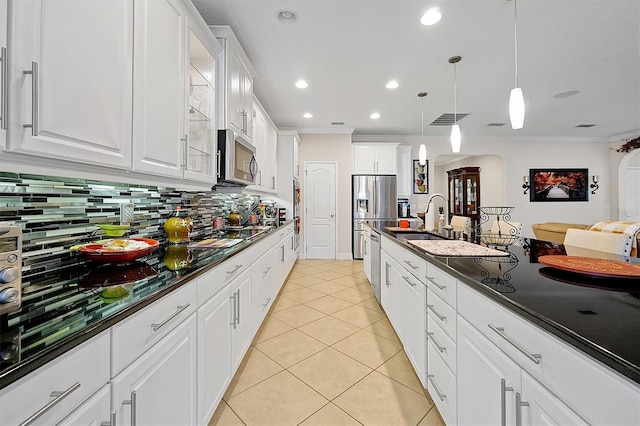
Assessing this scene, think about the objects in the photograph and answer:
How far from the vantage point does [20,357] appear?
538mm

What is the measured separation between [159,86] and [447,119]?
509cm

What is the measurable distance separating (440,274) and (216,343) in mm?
1231

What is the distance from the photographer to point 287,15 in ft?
7.71

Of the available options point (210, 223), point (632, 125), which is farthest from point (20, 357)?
point (632, 125)

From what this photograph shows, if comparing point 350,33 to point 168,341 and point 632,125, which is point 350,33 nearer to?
point 168,341

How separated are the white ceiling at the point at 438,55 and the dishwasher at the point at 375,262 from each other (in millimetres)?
2025

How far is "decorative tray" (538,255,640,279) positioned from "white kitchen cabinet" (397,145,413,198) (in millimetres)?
5106

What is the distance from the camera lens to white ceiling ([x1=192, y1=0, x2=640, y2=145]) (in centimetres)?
228

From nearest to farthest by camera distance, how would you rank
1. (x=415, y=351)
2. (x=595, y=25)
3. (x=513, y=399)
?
(x=513, y=399) < (x=415, y=351) < (x=595, y=25)

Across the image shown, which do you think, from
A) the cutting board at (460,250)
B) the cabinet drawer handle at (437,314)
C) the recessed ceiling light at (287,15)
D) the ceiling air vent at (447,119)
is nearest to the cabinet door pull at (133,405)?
the cabinet drawer handle at (437,314)

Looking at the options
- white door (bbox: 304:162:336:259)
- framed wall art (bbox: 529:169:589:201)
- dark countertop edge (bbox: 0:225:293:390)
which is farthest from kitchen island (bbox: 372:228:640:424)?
framed wall art (bbox: 529:169:589:201)

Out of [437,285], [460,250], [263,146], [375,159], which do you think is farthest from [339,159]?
[437,285]

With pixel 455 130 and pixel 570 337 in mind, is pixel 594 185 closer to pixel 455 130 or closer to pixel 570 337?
pixel 455 130

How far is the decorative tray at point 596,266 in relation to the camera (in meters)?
1.02
